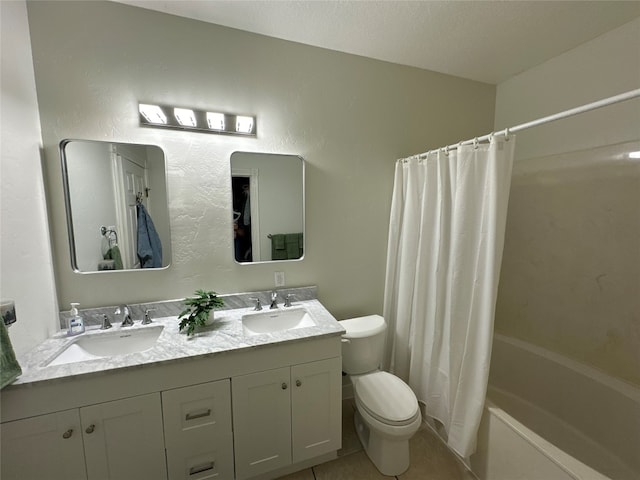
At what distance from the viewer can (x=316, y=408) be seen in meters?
1.35

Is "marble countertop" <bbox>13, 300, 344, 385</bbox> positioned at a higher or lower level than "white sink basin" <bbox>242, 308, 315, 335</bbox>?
higher

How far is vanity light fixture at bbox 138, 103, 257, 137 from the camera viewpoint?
1.34m

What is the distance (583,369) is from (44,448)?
284cm

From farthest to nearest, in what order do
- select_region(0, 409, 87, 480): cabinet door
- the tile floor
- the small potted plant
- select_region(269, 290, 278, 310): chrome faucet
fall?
select_region(269, 290, 278, 310): chrome faucet, the tile floor, the small potted plant, select_region(0, 409, 87, 480): cabinet door

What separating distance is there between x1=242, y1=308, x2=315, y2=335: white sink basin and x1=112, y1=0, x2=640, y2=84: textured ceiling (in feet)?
5.60

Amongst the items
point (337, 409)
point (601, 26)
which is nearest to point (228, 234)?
point (337, 409)

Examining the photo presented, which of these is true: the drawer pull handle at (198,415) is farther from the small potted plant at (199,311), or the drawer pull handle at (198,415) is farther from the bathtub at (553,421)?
the bathtub at (553,421)

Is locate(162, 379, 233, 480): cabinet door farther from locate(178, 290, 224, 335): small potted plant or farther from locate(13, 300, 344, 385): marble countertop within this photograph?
locate(178, 290, 224, 335): small potted plant

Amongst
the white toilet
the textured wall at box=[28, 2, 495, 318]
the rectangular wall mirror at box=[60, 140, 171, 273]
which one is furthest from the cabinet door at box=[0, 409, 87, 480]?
the white toilet

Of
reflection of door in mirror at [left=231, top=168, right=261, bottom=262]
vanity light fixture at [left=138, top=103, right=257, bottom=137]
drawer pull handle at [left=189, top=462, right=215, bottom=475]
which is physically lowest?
drawer pull handle at [left=189, top=462, right=215, bottom=475]

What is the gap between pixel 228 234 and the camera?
5.09 feet

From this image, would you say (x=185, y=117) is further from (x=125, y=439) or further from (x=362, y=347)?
(x=362, y=347)

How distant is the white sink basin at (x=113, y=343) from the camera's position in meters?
1.22

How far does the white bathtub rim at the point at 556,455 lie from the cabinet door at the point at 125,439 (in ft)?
5.33
